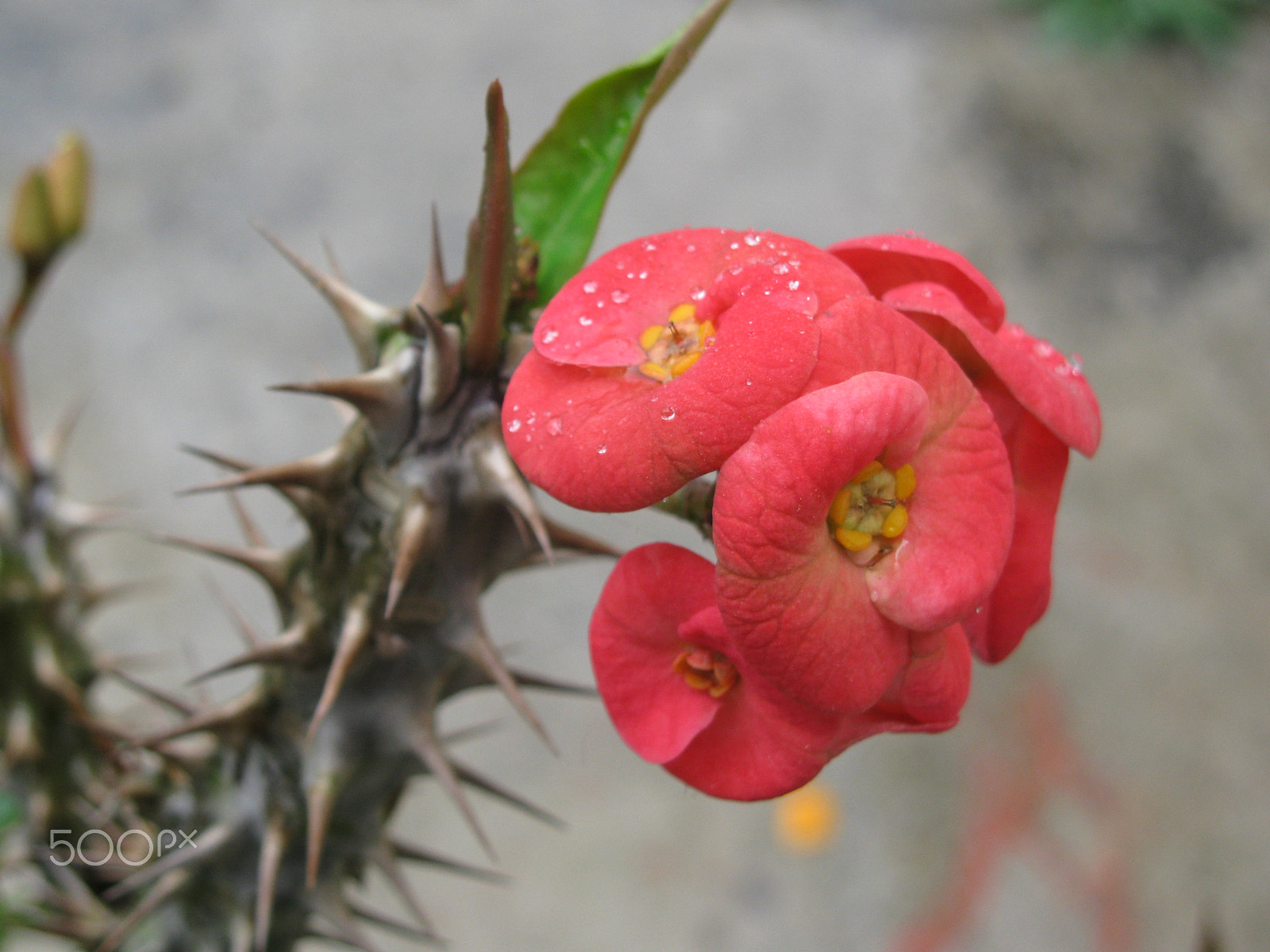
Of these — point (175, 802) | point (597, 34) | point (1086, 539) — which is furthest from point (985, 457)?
point (597, 34)

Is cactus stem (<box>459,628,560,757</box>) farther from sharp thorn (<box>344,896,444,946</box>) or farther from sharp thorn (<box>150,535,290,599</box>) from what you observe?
sharp thorn (<box>344,896,444,946</box>)

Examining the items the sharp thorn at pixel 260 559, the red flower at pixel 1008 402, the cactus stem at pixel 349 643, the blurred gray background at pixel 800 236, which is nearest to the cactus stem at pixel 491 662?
the cactus stem at pixel 349 643

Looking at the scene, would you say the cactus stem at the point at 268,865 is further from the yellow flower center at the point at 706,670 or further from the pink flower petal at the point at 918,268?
the pink flower petal at the point at 918,268

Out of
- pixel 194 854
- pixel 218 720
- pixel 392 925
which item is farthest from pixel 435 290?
pixel 392 925

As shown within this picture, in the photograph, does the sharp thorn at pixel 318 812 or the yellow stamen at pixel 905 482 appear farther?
the sharp thorn at pixel 318 812

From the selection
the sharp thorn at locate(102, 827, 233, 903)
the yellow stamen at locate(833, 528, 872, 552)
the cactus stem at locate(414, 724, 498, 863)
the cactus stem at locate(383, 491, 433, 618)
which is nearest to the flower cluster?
the yellow stamen at locate(833, 528, 872, 552)

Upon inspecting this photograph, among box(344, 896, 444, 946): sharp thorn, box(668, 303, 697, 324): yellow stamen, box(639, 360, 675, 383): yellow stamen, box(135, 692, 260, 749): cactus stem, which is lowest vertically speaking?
box(344, 896, 444, 946): sharp thorn

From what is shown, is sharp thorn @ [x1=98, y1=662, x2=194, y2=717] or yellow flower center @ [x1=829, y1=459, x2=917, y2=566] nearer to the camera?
yellow flower center @ [x1=829, y1=459, x2=917, y2=566]

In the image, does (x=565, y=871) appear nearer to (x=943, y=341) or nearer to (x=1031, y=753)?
(x=1031, y=753)

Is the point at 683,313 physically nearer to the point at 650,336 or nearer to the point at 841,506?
the point at 650,336
